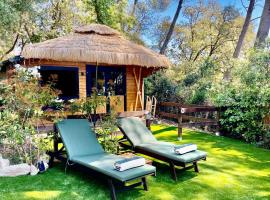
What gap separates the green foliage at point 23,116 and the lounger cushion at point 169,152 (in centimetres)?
220

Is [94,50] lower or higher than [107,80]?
higher

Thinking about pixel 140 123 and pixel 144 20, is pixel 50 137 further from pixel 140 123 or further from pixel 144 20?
pixel 144 20

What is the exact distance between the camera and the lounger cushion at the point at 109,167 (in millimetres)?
4061

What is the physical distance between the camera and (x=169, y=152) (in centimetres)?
531

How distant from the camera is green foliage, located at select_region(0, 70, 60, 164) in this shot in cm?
Answer: 531

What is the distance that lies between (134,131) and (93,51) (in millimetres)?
2898

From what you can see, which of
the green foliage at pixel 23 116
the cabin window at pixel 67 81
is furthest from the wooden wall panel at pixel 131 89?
the green foliage at pixel 23 116

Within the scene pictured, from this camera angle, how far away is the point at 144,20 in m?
23.1

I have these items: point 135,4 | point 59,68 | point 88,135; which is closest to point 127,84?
point 59,68

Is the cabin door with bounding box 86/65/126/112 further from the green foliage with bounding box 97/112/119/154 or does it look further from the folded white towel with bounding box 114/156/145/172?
the folded white towel with bounding box 114/156/145/172

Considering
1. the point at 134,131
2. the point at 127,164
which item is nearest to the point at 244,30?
the point at 134,131

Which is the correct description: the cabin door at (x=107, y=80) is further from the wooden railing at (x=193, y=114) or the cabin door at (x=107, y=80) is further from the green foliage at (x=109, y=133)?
the green foliage at (x=109, y=133)

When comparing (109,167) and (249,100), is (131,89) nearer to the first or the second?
(249,100)

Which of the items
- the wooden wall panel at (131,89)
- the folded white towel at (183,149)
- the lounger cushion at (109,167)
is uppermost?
the wooden wall panel at (131,89)
